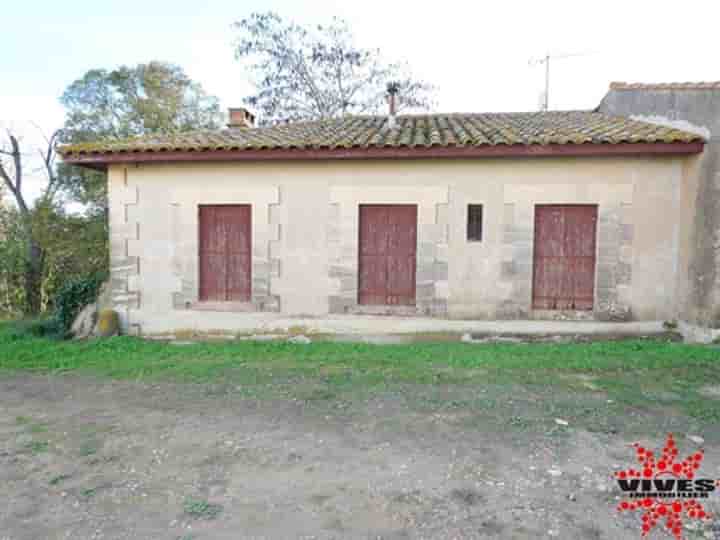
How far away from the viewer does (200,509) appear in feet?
8.80

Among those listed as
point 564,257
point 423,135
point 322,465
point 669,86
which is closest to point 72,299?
point 423,135

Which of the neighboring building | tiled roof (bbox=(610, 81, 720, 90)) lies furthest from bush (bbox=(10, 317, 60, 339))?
tiled roof (bbox=(610, 81, 720, 90))

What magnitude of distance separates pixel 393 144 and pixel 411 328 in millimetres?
2847

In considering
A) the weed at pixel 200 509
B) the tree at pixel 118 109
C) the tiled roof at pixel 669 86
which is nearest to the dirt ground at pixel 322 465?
the weed at pixel 200 509

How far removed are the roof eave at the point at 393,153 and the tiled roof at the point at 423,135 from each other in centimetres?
6

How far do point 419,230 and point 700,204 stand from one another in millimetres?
3886

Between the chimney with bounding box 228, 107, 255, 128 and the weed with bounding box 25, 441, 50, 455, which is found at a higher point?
the chimney with bounding box 228, 107, 255, 128

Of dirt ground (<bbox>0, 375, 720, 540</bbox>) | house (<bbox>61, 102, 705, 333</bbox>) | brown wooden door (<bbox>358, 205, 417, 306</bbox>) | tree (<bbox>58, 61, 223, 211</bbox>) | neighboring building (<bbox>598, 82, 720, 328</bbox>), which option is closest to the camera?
dirt ground (<bbox>0, 375, 720, 540</bbox>)

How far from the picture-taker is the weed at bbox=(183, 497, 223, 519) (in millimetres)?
2627

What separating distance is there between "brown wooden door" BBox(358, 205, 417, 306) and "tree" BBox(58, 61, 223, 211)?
10305 mm

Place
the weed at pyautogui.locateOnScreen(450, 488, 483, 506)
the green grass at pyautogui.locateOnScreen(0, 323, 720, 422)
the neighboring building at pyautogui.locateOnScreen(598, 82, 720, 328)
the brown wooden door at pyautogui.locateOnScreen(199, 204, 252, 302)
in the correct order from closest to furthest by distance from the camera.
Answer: the weed at pyautogui.locateOnScreen(450, 488, 483, 506), the green grass at pyautogui.locateOnScreen(0, 323, 720, 422), the neighboring building at pyautogui.locateOnScreen(598, 82, 720, 328), the brown wooden door at pyautogui.locateOnScreen(199, 204, 252, 302)

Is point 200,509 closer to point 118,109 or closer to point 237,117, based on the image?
point 237,117

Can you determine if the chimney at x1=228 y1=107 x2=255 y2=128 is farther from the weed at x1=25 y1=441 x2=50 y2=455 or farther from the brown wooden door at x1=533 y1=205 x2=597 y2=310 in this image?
the weed at x1=25 y1=441 x2=50 y2=455

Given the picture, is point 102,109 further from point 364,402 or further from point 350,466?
point 350,466
